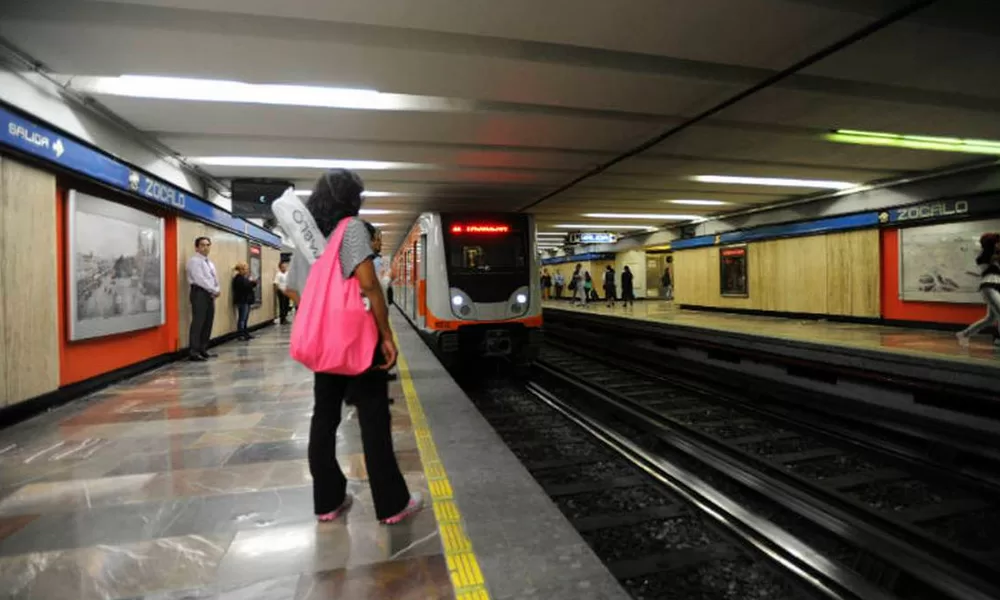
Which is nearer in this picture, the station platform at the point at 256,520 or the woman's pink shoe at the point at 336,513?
the station platform at the point at 256,520

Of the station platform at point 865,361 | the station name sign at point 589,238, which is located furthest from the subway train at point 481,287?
the station name sign at point 589,238

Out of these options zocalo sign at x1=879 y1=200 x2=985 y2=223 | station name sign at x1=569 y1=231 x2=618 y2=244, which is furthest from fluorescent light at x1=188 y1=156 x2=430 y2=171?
station name sign at x1=569 y1=231 x2=618 y2=244

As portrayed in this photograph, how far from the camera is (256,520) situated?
2.59 metres

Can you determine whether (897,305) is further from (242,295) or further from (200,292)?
(242,295)

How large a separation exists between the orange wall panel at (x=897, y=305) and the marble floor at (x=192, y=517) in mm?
12569

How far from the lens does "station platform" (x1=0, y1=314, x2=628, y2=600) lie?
202 centimetres

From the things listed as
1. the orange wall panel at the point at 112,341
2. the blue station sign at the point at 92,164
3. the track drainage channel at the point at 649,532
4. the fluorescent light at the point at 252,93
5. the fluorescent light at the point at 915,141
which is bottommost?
the track drainage channel at the point at 649,532

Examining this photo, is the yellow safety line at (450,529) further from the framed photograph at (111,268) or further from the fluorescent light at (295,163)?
the fluorescent light at (295,163)

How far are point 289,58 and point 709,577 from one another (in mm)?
5644

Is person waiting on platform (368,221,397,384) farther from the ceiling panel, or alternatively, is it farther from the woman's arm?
the ceiling panel

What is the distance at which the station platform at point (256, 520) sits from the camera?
2.02 meters

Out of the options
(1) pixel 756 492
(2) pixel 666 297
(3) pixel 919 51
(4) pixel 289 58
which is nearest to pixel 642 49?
(3) pixel 919 51

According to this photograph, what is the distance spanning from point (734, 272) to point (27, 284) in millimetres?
17891

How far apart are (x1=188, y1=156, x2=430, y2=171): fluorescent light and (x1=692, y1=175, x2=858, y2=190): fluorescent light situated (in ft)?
21.1
